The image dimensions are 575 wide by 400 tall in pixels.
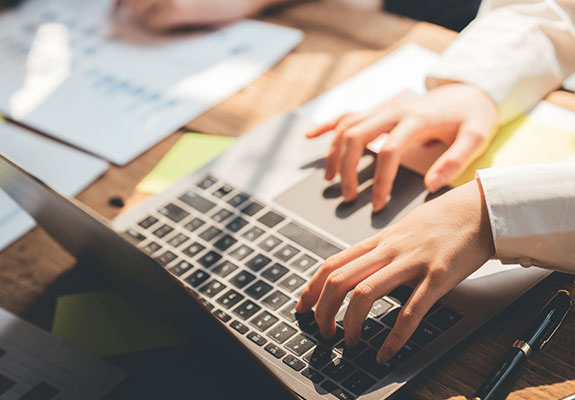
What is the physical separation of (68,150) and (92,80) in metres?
0.17

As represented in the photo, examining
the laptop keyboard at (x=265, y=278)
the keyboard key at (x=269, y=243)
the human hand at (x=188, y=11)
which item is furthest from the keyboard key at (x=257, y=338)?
the human hand at (x=188, y=11)

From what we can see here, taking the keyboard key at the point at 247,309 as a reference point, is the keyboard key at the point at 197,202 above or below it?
above

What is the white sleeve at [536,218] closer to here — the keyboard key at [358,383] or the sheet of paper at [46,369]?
the keyboard key at [358,383]

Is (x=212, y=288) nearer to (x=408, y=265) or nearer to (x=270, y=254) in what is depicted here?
(x=270, y=254)

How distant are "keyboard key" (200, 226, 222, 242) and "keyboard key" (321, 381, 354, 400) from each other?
0.21 meters

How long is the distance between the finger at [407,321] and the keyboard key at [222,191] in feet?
0.86

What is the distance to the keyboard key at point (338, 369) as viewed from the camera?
459 millimetres

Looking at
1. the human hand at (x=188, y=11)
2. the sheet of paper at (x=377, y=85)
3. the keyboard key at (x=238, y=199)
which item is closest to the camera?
the keyboard key at (x=238, y=199)

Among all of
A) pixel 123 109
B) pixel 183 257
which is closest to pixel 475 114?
pixel 183 257

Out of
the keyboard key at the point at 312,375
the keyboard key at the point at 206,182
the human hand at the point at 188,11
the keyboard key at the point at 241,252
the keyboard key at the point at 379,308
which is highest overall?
the human hand at the point at 188,11

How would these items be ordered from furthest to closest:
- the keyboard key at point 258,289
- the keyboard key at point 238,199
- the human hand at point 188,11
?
the human hand at point 188,11
the keyboard key at point 238,199
the keyboard key at point 258,289

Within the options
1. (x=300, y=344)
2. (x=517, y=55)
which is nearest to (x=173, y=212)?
(x=300, y=344)

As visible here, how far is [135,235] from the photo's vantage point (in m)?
0.63

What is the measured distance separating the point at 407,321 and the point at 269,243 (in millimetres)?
179
